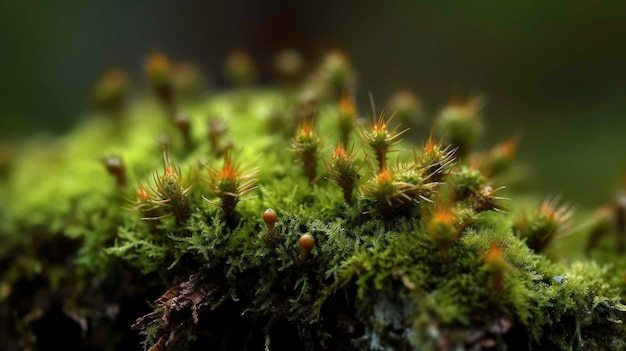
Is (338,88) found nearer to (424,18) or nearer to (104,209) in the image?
(104,209)

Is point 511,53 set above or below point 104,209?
above

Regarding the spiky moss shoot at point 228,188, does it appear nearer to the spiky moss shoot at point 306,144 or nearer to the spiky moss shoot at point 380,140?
the spiky moss shoot at point 306,144

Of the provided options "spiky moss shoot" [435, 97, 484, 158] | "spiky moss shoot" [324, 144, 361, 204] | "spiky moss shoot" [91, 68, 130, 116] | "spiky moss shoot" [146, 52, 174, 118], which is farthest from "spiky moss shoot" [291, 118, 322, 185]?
"spiky moss shoot" [91, 68, 130, 116]

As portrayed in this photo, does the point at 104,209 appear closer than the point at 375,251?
No

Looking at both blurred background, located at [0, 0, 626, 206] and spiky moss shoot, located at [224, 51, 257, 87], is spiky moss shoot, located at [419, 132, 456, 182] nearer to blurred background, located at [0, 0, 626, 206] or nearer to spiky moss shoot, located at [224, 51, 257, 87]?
spiky moss shoot, located at [224, 51, 257, 87]

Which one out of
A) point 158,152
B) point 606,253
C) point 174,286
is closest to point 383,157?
point 174,286

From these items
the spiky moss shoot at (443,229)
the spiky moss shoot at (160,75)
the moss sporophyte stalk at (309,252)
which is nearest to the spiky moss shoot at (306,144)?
the moss sporophyte stalk at (309,252)

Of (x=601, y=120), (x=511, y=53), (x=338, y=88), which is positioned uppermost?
(x=511, y=53)

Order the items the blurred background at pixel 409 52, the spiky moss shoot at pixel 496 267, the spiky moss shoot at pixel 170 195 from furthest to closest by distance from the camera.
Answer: the blurred background at pixel 409 52 → the spiky moss shoot at pixel 170 195 → the spiky moss shoot at pixel 496 267
